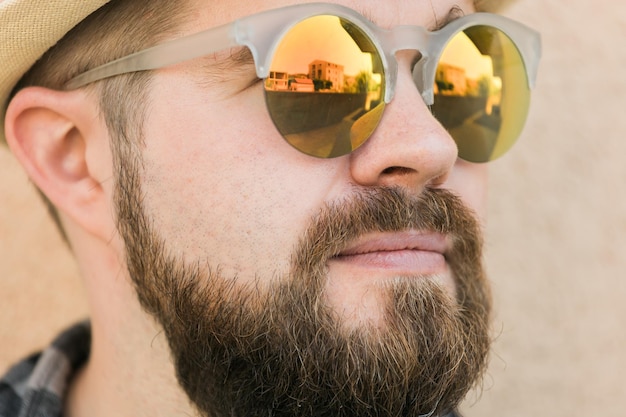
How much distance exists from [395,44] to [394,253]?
1.46 feet

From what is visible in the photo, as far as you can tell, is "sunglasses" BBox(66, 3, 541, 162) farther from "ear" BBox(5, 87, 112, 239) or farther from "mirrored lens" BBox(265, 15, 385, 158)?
"ear" BBox(5, 87, 112, 239)

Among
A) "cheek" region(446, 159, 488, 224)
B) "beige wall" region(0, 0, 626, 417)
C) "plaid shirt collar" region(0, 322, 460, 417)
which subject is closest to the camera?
"cheek" region(446, 159, 488, 224)

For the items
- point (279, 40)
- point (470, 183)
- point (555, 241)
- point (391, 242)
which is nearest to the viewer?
point (279, 40)

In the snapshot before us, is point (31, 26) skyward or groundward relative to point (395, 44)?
skyward

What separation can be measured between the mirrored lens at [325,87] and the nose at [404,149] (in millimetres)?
32

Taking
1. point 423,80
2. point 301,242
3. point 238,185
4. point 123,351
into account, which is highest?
point 423,80

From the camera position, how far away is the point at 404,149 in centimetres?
159

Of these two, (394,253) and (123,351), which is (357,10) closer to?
(394,253)

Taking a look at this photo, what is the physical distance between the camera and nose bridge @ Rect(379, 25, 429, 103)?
1.61 metres

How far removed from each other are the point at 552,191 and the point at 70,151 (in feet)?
5.76

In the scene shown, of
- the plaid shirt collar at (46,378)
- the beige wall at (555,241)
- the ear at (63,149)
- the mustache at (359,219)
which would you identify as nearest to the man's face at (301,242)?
the mustache at (359,219)

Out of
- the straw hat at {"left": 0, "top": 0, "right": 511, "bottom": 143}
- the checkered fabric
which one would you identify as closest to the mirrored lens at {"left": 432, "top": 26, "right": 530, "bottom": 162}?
the straw hat at {"left": 0, "top": 0, "right": 511, "bottom": 143}

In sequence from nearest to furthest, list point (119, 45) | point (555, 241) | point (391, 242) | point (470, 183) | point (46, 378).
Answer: point (391, 242) < point (119, 45) < point (470, 183) < point (46, 378) < point (555, 241)

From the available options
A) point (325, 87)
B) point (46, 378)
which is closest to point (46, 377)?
point (46, 378)
